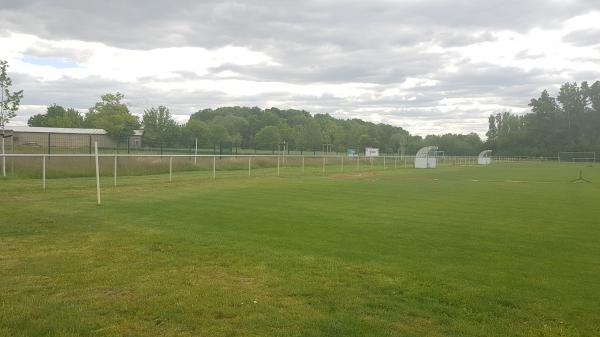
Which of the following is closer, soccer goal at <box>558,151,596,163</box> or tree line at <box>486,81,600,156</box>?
soccer goal at <box>558,151,596,163</box>

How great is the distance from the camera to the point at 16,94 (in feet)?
95.4

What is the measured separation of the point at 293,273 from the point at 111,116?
66.6 meters

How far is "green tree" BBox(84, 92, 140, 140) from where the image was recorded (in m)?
65.6

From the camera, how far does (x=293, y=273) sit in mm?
6254

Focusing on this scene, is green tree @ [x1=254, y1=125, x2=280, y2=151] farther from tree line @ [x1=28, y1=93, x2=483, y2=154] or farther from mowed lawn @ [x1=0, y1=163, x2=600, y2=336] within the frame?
mowed lawn @ [x1=0, y1=163, x2=600, y2=336]

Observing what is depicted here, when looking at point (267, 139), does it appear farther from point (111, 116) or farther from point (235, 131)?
point (235, 131)

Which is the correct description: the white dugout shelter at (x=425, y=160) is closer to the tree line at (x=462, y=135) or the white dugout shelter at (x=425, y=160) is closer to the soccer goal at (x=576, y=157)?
the tree line at (x=462, y=135)

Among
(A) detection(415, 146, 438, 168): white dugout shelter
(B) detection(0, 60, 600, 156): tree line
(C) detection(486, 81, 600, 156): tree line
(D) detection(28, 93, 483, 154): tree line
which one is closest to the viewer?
(A) detection(415, 146, 438, 168): white dugout shelter

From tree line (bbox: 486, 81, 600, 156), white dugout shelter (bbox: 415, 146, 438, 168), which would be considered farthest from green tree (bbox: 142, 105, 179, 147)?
tree line (bbox: 486, 81, 600, 156)

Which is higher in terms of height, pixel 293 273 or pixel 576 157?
pixel 576 157

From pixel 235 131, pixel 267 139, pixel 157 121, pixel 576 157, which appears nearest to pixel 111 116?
pixel 157 121

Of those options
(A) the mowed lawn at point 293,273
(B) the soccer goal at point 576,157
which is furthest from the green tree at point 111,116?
(B) the soccer goal at point 576,157

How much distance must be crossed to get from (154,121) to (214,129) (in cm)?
832

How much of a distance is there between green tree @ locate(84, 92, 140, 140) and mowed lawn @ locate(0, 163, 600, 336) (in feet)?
183
